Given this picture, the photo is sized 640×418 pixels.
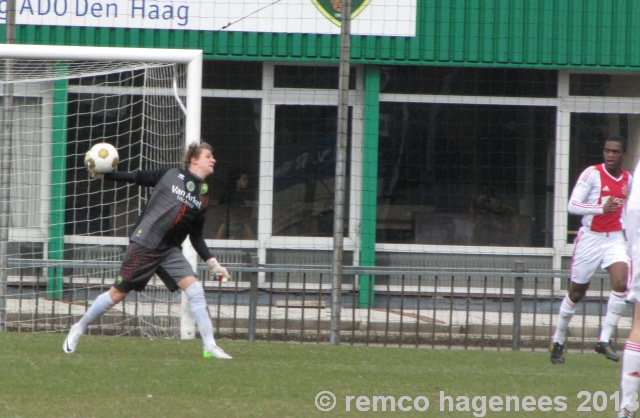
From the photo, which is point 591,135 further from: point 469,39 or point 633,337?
point 633,337

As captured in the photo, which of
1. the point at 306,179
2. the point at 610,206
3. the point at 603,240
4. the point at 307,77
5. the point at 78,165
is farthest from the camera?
the point at 306,179

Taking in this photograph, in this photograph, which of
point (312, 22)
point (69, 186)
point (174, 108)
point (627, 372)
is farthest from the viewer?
point (312, 22)

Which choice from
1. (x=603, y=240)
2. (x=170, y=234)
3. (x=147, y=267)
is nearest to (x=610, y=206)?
(x=603, y=240)

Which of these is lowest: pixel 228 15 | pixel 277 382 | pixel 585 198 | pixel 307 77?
pixel 277 382

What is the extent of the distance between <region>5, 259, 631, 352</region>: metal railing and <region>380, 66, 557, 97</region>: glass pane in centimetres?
370

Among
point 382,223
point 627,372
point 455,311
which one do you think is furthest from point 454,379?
point 382,223

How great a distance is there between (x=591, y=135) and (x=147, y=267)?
353 inches

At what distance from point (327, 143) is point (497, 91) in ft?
8.48

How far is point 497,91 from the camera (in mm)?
15156

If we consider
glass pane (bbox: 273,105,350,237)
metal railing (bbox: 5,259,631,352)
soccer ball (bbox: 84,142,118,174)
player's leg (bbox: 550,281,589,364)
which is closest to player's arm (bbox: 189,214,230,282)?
soccer ball (bbox: 84,142,118,174)

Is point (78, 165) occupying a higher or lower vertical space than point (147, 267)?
higher

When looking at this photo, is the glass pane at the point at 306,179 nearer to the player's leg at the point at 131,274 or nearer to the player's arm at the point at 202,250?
the player's arm at the point at 202,250

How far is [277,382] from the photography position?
24.9ft

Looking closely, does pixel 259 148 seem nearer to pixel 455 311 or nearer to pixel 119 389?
pixel 455 311
